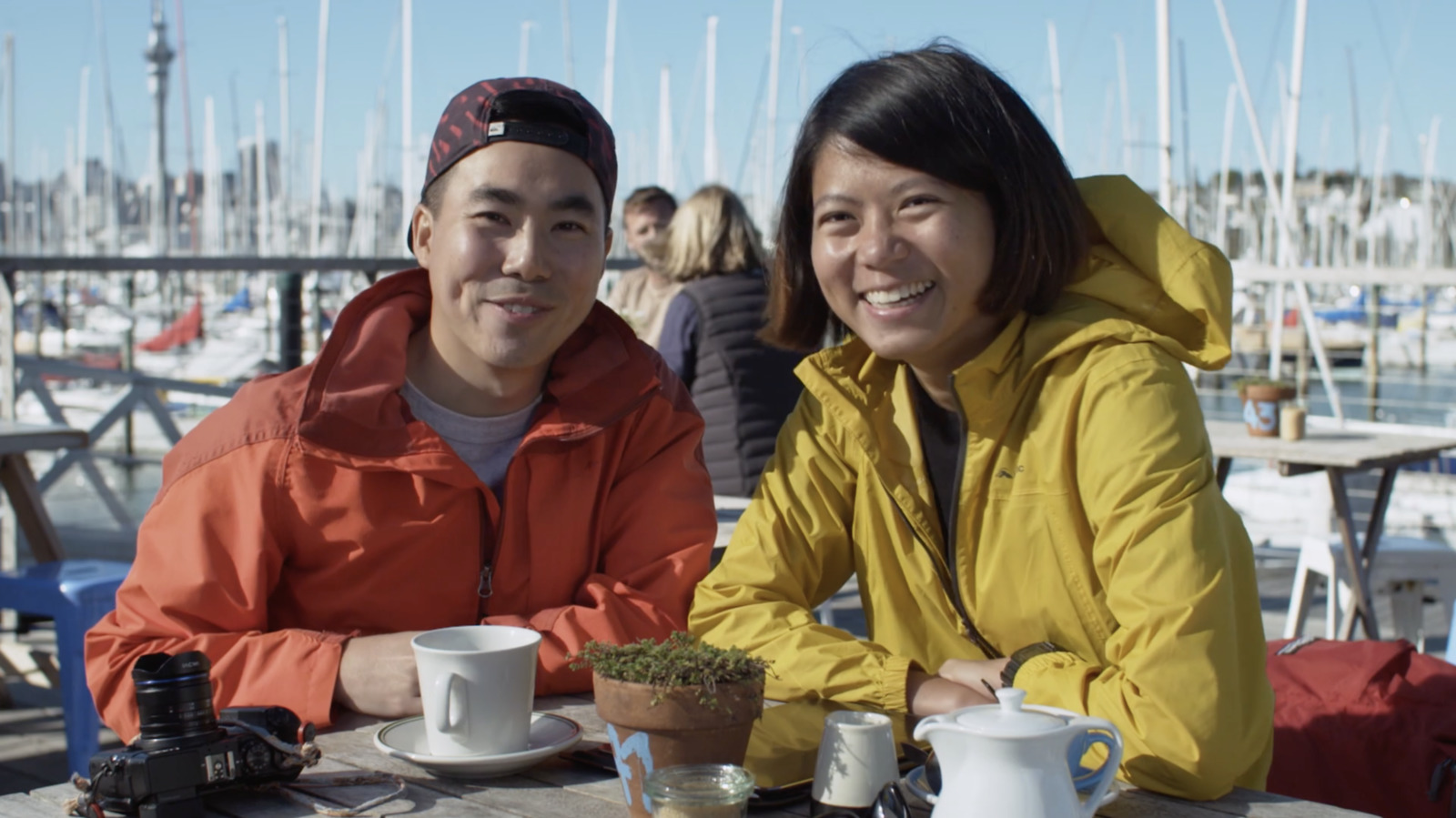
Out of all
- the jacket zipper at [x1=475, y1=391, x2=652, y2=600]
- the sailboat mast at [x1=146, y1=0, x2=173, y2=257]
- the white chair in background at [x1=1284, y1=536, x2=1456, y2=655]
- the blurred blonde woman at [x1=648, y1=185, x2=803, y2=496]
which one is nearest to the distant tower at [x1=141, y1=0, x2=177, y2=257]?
the sailboat mast at [x1=146, y1=0, x2=173, y2=257]

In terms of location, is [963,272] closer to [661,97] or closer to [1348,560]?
[1348,560]

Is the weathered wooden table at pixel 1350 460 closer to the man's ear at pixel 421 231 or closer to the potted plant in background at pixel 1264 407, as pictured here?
the potted plant in background at pixel 1264 407

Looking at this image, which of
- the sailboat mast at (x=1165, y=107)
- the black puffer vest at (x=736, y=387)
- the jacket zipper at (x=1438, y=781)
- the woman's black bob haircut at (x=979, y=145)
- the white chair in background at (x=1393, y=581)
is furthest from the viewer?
the sailboat mast at (x=1165, y=107)

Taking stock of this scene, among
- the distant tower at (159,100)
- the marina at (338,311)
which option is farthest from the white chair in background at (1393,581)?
the distant tower at (159,100)

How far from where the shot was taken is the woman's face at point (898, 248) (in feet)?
6.48

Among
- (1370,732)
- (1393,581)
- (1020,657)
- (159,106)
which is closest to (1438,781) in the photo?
(1370,732)

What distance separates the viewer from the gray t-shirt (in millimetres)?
2344

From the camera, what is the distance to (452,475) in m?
2.11


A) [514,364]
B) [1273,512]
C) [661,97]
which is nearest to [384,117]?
[661,97]

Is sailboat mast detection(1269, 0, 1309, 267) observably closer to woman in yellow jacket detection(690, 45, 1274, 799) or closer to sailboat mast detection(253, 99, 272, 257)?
woman in yellow jacket detection(690, 45, 1274, 799)

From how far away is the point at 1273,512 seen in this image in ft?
29.8

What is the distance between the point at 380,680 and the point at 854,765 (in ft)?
2.65

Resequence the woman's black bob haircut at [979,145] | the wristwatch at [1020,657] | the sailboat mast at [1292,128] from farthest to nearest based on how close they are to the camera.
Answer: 1. the sailboat mast at [1292,128]
2. the woman's black bob haircut at [979,145]
3. the wristwatch at [1020,657]

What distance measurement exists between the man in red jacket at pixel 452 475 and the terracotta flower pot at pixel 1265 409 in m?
4.14
